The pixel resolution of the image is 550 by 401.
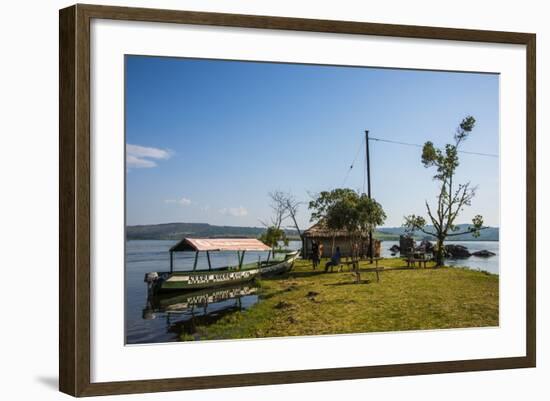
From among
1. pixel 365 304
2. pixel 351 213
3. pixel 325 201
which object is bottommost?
pixel 365 304

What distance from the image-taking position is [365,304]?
7.59 metres

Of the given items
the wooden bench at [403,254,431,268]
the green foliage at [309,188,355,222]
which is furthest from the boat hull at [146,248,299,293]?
the wooden bench at [403,254,431,268]

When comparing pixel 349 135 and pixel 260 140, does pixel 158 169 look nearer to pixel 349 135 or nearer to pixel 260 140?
pixel 260 140

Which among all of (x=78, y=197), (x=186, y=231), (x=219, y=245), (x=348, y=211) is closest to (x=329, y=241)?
(x=348, y=211)

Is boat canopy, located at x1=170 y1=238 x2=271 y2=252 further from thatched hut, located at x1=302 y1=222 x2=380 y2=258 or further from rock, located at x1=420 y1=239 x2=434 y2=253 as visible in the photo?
rock, located at x1=420 y1=239 x2=434 y2=253

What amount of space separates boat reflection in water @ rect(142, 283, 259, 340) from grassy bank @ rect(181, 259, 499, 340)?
0.06 meters

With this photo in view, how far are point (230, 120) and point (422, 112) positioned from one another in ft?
5.83

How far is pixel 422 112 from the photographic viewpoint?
7793mm

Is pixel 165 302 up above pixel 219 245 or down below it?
below

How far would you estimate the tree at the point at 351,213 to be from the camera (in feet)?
24.8

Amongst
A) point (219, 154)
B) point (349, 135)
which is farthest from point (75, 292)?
point (349, 135)

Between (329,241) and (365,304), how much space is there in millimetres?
637

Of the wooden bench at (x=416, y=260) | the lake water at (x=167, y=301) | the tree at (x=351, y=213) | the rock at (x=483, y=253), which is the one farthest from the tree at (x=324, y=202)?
the rock at (x=483, y=253)

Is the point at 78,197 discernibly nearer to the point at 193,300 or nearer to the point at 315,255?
the point at 193,300
